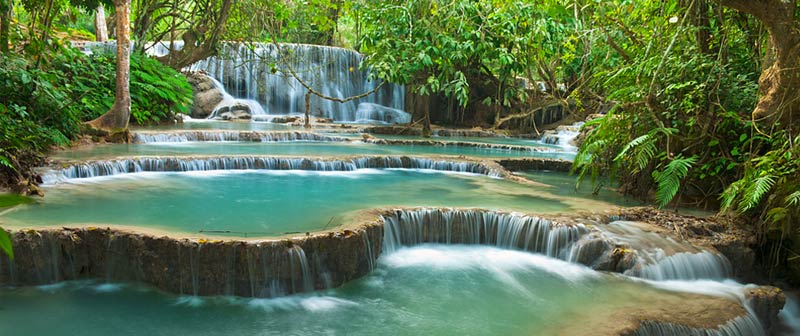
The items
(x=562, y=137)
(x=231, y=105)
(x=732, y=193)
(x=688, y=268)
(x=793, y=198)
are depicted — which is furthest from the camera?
(x=231, y=105)

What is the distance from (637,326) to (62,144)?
8575 mm

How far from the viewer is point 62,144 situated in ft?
29.4

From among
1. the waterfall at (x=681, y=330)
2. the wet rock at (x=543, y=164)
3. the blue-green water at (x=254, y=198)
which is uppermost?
the wet rock at (x=543, y=164)

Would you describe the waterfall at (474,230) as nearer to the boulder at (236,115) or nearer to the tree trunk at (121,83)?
the tree trunk at (121,83)

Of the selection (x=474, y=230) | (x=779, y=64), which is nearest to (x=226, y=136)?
(x=474, y=230)

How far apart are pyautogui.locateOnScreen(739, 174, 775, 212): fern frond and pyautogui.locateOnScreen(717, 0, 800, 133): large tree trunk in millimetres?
762

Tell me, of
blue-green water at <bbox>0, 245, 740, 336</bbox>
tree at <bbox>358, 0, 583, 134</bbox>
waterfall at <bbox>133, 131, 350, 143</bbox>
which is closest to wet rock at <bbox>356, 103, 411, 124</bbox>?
waterfall at <bbox>133, 131, 350, 143</bbox>

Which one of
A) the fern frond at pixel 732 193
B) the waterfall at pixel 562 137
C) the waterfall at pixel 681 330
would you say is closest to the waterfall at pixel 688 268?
the fern frond at pixel 732 193

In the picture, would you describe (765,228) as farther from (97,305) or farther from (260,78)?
(260,78)

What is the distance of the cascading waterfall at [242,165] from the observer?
7.76 meters

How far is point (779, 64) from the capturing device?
18.3ft

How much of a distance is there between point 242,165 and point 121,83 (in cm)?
310

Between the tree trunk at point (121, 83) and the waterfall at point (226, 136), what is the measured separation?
553 millimetres

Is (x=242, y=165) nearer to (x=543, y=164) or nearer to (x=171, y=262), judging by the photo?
(x=171, y=262)
